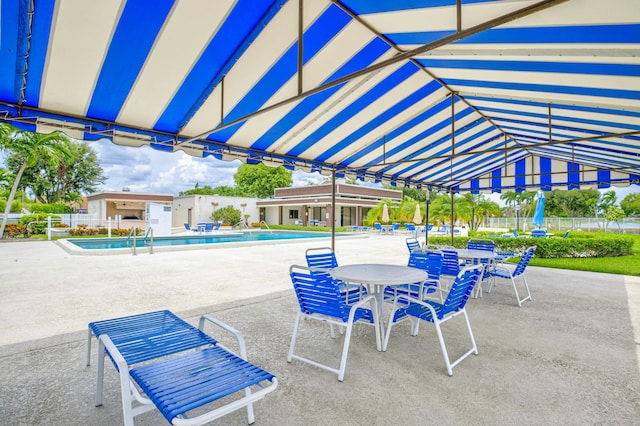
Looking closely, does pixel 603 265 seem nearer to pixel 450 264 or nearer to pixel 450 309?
pixel 450 264

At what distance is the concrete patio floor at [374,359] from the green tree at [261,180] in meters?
39.2

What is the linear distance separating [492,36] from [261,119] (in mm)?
3374

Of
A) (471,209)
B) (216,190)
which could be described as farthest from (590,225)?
(216,190)

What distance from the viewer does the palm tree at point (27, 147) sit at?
1459 centimetres

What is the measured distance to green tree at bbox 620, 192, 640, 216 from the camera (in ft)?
114

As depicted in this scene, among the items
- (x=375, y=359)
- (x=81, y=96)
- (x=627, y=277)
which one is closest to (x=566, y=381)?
Result: (x=375, y=359)

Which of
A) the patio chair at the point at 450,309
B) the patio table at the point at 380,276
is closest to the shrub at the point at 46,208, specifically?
the patio table at the point at 380,276

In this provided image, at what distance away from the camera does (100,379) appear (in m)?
2.35

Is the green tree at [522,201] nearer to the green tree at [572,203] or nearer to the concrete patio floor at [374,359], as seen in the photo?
the green tree at [572,203]

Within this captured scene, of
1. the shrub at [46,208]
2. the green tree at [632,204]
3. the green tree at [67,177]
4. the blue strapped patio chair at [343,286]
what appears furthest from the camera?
the green tree at [632,204]

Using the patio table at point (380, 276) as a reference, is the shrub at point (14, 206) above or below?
above

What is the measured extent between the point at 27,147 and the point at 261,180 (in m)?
30.8

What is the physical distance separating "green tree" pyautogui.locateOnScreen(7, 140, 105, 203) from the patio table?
33.1 meters

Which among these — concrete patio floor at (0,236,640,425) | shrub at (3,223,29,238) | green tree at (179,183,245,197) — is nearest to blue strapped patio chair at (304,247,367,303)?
concrete patio floor at (0,236,640,425)
